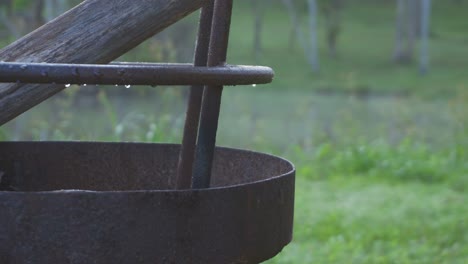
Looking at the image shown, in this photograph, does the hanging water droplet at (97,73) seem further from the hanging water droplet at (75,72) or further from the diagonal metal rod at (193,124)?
the diagonal metal rod at (193,124)

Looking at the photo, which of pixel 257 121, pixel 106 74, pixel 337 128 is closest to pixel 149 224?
pixel 106 74

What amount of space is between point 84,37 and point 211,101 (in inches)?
13.5

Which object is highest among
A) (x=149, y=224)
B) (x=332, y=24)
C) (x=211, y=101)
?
(x=211, y=101)

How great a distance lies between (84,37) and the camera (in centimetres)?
209

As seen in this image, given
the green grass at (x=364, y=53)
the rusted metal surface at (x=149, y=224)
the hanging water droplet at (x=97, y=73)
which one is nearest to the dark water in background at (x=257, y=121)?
the green grass at (x=364, y=53)

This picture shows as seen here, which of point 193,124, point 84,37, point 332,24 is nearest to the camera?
point 84,37

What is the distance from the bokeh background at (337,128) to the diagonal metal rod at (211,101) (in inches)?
108

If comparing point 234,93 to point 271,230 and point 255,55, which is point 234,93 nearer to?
point 255,55

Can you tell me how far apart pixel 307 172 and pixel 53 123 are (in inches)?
183

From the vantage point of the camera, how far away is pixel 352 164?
7.46 meters

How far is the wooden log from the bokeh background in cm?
277

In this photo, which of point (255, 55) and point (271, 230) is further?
point (255, 55)

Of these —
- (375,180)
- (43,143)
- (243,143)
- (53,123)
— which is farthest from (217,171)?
(53,123)

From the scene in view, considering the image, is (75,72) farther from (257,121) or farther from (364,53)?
(364,53)
